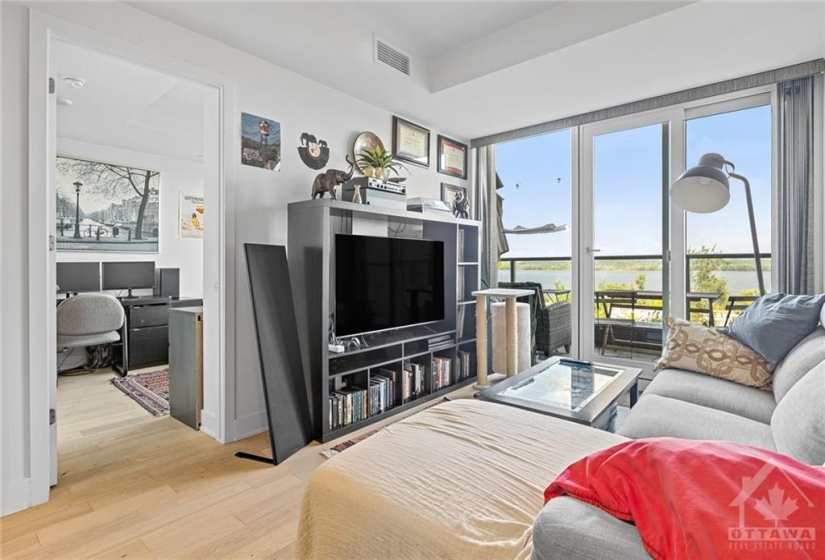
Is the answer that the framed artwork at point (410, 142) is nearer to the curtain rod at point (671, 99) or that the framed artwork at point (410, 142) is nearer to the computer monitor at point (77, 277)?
the curtain rod at point (671, 99)

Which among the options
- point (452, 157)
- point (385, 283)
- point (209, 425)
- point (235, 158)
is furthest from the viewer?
point (452, 157)

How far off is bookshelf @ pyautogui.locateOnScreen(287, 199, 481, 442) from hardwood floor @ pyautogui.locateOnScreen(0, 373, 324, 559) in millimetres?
381

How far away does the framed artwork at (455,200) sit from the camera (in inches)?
151

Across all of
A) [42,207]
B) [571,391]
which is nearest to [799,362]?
[571,391]

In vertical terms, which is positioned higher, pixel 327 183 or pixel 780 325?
pixel 327 183

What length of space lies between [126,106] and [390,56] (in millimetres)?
2360

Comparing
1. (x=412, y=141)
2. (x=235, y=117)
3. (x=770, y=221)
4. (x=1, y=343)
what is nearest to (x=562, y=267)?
(x=770, y=221)

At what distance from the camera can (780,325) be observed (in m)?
2.05

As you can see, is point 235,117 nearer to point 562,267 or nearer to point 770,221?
point 562,267

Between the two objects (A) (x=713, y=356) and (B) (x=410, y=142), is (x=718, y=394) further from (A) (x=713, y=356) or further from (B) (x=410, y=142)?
(B) (x=410, y=142)

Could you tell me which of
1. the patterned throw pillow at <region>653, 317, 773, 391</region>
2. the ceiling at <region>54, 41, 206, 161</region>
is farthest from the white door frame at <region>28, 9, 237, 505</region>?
the patterned throw pillow at <region>653, 317, 773, 391</region>

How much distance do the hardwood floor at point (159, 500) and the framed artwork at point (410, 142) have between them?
8.10ft

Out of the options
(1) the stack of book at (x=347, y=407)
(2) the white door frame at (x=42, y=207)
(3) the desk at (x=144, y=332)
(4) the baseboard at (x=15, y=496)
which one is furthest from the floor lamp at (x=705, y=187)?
(3) the desk at (x=144, y=332)

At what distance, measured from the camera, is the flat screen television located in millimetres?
2719
